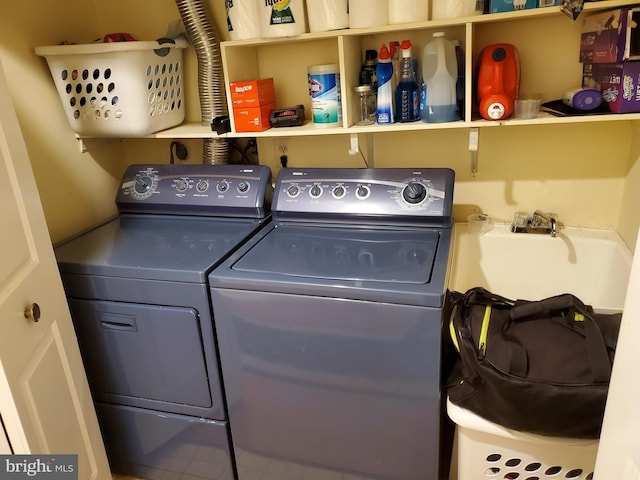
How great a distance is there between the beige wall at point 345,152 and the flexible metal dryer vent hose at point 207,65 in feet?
0.39

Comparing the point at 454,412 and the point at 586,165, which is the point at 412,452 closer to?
the point at 454,412

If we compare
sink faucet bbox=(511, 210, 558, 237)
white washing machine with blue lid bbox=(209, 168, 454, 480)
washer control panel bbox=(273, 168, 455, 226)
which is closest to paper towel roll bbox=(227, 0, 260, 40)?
washer control panel bbox=(273, 168, 455, 226)

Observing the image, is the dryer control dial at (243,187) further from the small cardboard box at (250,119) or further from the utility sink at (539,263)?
the utility sink at (539,263)

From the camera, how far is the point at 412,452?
1.48m

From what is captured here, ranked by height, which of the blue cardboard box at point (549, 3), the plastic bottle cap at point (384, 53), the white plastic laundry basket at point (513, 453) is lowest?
the white plastic laundry basket at point (513, 453)

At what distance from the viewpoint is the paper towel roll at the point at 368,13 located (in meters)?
1.59

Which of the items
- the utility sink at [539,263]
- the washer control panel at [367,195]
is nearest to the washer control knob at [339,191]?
the washer control panel at [367,195]

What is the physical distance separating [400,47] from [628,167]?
0.88 metres

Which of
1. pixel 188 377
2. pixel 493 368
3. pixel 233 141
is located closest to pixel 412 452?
pixel 493 368

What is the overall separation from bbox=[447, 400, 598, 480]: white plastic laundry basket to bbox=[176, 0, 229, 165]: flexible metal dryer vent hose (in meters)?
1.31

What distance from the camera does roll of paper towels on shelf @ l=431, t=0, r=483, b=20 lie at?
60.2 inches

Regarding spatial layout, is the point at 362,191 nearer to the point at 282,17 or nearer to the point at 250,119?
the point at 250,119

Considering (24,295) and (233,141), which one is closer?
(24,295)

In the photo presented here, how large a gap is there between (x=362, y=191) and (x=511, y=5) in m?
0.72
